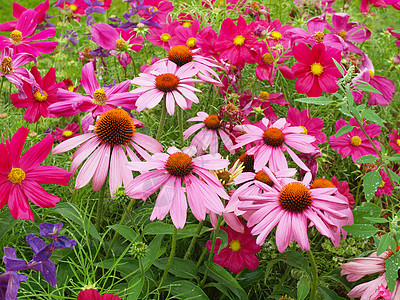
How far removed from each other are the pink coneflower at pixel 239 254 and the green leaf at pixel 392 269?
28cm

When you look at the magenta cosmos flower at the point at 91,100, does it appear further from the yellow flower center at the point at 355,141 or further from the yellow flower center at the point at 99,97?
the yellow flower center at the point at 355,141

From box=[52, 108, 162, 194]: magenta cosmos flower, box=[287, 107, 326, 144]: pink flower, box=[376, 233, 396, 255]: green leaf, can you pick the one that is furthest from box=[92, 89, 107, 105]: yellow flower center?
box=[376, 233, 396, 255]: green leaf

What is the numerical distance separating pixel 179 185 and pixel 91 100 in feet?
1.21

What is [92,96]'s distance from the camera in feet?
3.50

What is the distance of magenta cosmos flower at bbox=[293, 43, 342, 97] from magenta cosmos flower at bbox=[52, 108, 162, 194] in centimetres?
51

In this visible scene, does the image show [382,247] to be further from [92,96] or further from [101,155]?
[92,96]

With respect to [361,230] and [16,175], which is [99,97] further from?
[361,230]

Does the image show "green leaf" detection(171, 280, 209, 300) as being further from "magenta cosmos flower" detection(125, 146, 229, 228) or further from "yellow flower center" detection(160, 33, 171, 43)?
"yellow flower center" detection(160, 33, 171, 43)

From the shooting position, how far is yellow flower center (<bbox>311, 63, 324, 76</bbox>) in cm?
121

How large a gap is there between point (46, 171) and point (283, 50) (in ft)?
2.92

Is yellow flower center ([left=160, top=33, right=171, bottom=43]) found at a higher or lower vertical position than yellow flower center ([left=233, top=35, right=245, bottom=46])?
lower

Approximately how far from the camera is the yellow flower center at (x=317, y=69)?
1.21 meters

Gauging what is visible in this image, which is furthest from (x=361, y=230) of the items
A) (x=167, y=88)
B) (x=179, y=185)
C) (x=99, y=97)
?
(x=99, y=97)

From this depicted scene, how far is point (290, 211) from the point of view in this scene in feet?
2.68
